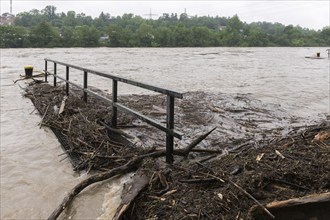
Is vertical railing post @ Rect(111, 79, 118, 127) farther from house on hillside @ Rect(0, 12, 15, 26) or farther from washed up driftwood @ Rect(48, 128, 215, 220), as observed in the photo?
house on hillside @ Rect(0, 12, 15, 26)

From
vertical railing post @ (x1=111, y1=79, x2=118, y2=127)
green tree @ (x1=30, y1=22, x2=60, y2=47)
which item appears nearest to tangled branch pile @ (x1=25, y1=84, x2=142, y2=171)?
vertical railing post @ (x1=111, y1=79, x2=118, y2=127)

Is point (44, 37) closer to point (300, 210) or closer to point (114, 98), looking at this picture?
point (114, 98)

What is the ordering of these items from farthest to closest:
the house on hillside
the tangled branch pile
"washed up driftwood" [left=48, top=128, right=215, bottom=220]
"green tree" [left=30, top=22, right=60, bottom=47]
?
1. the house on hillside
2. "green tree" [left=30, top=22, right=60, bottom=47]
3. the tangled branch pile
4. "washed up driftwood" [left=48, top=128, right=215, bottom=220]

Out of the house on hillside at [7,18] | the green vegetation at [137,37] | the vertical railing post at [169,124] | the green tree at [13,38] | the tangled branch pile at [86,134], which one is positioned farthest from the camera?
the house on hillside at [7,18]

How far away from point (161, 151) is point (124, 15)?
510 ft

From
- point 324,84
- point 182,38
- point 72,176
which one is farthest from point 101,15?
point 72,176

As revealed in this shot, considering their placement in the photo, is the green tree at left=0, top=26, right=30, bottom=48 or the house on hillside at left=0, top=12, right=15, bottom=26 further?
the house on hillside at left=0, top=12, right=15, bottom=26

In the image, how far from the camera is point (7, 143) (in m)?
6.28

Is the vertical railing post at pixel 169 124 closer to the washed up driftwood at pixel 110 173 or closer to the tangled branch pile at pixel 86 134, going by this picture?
the washed up driftwood at pixel 110 173

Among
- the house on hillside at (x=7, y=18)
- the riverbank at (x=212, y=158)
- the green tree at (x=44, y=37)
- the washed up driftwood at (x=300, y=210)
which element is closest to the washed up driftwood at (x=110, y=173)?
the riverbank at (x=212, y=158)

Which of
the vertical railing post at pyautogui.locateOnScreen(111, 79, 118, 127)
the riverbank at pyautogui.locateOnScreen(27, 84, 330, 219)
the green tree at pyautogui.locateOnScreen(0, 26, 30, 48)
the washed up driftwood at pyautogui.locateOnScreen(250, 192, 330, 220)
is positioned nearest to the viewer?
the washed up driftwood at pyautogui.locateOnScreen(250, 192, 330, 220)

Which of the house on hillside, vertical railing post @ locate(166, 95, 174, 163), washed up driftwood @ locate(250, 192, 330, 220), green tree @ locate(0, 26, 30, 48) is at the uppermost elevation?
the house on hillside

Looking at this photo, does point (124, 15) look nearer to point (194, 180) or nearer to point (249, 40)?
point (249, 40)

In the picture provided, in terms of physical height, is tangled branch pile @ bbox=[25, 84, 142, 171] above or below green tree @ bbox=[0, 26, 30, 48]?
below
